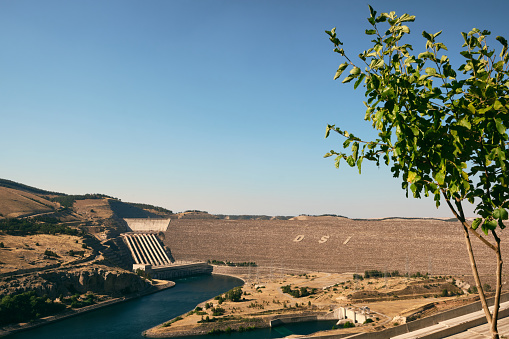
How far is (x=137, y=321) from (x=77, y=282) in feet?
63.3

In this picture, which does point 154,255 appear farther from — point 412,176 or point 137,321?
point 412,176

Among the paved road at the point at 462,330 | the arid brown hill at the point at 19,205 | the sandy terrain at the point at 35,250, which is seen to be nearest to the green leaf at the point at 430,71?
the paved road at the point at 462,330

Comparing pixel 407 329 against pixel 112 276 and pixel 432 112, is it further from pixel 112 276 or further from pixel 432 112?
pixel 112 276

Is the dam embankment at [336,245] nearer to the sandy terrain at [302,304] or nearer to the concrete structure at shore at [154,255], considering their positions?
the concrete structure at shore at [154,255]

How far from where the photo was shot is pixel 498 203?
264 inches

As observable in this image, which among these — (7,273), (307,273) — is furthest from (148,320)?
(307,273)

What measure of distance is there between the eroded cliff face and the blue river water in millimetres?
4352

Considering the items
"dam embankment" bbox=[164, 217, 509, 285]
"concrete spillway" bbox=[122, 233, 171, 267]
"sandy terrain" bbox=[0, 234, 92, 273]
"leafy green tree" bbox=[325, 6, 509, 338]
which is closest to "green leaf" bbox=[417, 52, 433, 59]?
"leafy green tree" bbox=[325, 6, 509, 338]

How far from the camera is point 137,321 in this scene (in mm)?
55312

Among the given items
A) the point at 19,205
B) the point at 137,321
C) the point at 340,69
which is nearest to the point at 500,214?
the point at 340,69

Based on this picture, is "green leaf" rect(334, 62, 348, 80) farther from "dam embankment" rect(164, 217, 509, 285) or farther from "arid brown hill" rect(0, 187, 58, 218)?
"arid brown hill" rect(0, 187, 58, 218)

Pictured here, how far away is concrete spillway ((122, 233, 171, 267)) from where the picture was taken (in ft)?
346

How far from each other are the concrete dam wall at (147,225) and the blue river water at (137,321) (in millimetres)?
50648

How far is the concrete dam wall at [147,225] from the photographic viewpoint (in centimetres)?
12758
